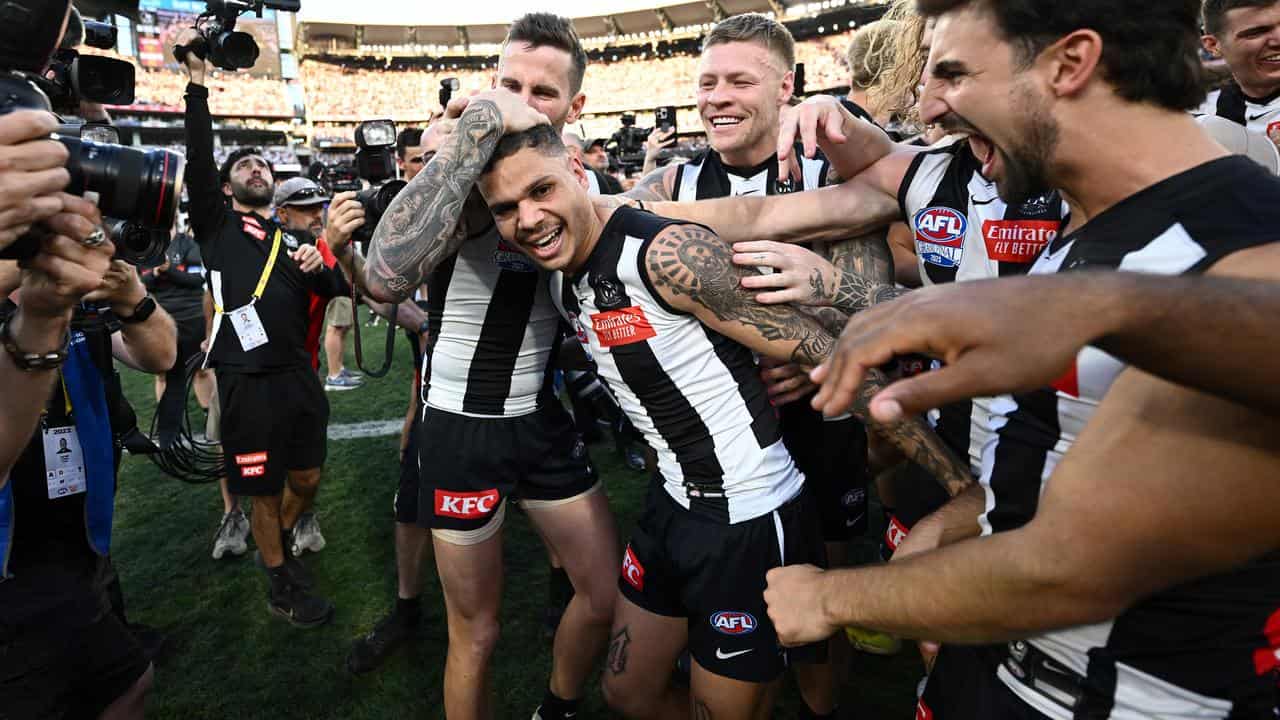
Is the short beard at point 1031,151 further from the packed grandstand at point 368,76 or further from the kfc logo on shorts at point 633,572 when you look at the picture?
the packed grandstand at point 368,76

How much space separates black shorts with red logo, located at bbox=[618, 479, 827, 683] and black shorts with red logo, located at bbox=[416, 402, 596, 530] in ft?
1.83

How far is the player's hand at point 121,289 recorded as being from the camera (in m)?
1.85

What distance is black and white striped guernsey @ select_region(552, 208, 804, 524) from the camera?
81.5 inches

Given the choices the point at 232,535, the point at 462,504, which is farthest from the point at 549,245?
the point at 232,535

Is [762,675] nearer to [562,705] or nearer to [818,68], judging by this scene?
[562,705]

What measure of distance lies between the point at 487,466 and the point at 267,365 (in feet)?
7.73

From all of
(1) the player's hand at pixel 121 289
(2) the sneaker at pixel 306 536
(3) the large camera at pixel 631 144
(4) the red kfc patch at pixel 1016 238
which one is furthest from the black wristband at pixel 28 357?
(3) the large camera at pixel 631 144

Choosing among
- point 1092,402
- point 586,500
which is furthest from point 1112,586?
point 586,500

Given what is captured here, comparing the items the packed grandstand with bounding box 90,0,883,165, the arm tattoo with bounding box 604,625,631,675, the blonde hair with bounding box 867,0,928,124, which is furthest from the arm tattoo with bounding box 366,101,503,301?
the packed grandstand with bounding box 90,0,883,165

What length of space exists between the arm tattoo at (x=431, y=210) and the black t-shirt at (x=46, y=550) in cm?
98

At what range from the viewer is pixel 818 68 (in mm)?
31969

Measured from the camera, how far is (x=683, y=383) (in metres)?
2.13

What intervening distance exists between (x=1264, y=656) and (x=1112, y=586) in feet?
1.42

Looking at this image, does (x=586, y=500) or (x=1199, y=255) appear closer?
(x=1199, y=255)
